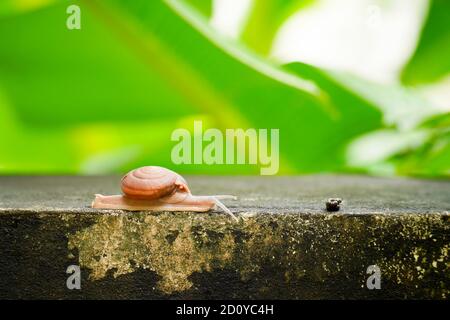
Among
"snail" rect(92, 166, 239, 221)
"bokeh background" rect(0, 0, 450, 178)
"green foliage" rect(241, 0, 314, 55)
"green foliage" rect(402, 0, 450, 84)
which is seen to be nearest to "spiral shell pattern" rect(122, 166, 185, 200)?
"snail" rect(92, 166, 239, 221)

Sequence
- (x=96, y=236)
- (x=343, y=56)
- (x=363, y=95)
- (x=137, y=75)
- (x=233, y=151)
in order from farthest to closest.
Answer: (x=343, y=56)
(x=233, y=151)
(x=137, y=75)
(x=363, y=95)
(x=96, y=236)

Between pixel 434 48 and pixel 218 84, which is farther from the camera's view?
pixel 434 48

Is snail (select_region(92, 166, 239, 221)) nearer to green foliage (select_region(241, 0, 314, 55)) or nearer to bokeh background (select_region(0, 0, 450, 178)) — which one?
bokeh background (select_region(0, 0, 450, 178))

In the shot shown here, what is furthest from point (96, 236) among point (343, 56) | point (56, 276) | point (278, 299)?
point (343, 56)

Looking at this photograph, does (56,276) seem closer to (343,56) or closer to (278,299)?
(278,299)

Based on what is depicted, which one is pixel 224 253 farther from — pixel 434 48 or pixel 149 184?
pixel 434 48

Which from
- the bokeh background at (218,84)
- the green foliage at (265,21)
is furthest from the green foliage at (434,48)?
the green foliage at (265,21)

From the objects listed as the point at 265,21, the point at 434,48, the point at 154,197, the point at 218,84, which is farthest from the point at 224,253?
the point at 434,48
